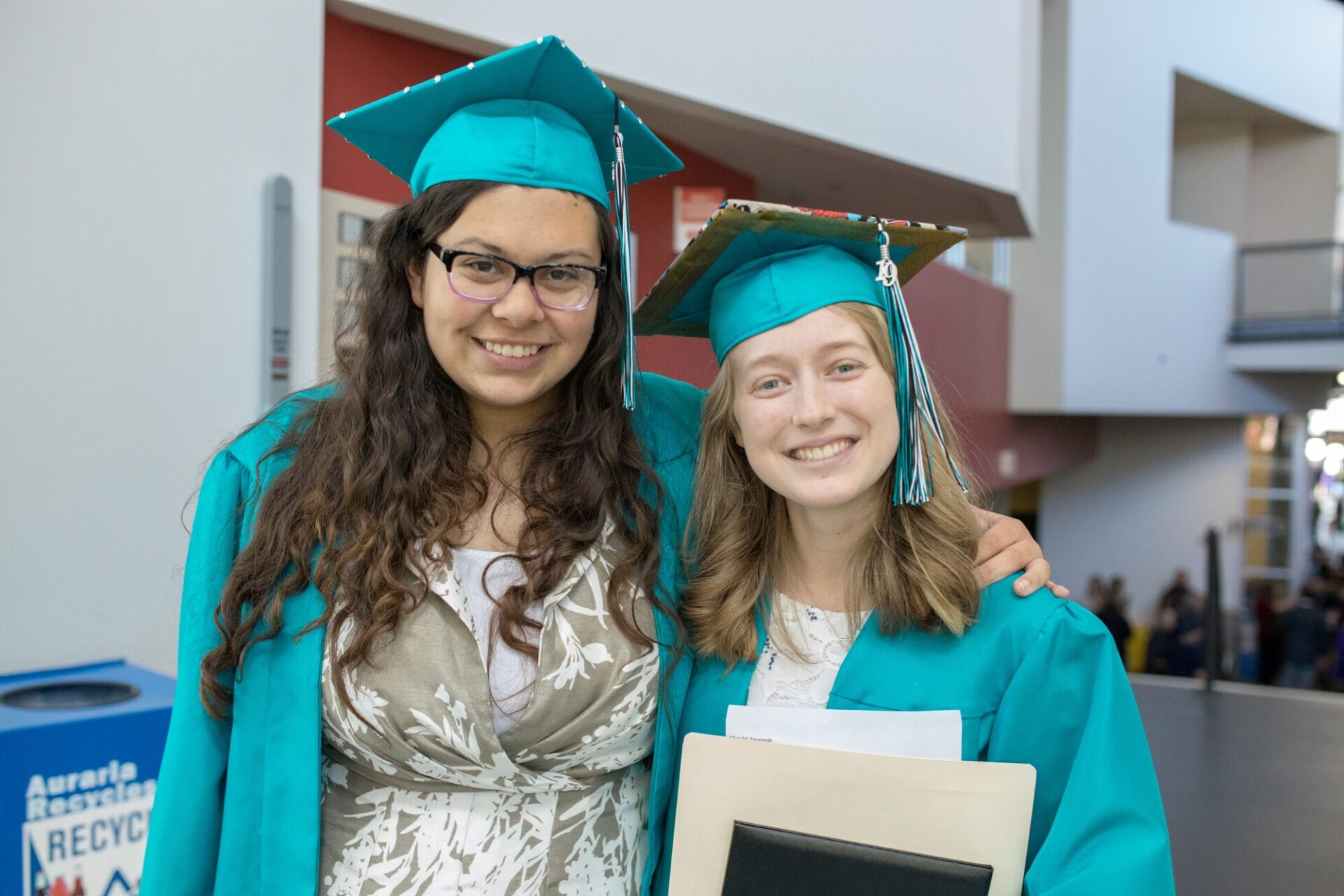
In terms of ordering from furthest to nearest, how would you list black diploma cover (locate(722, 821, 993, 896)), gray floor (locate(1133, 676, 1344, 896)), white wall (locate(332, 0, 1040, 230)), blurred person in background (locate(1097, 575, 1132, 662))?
blurred person in background (locate(1097, 575, 1132, 662)), white wall (locate(332, 0, 1040, 230)), gray floor (locate(1133, 676, 1344, 896)), black diploma cover (locate(722, 821, 993, 896))

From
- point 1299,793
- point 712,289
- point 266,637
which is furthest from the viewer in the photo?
point 1299,793

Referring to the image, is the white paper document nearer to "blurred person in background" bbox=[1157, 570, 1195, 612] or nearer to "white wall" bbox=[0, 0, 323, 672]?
"white wall" bbox=[0, 0, 323, 672]

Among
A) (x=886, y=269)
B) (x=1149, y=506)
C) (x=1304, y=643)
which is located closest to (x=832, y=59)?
(x=886, y=269)

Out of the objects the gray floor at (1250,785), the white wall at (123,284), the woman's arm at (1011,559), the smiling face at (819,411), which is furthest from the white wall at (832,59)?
the gray floor at (1250,785)

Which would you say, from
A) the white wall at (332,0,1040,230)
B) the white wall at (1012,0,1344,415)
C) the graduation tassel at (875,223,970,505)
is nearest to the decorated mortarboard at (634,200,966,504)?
the graduation tassel at (875,223,970,505)

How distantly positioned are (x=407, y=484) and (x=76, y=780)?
49.3 inches

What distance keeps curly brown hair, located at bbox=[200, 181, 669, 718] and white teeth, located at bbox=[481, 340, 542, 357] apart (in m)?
0.16

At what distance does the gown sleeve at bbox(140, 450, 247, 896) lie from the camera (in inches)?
54.1

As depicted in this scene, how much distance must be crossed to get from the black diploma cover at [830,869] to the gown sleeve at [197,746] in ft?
2.27

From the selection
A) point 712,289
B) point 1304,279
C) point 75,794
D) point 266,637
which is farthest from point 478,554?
point 1304,279

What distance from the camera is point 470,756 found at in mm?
1315

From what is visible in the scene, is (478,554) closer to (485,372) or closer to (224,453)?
(485,372)

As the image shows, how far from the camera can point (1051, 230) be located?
10961mm

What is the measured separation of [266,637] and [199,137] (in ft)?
5.81
